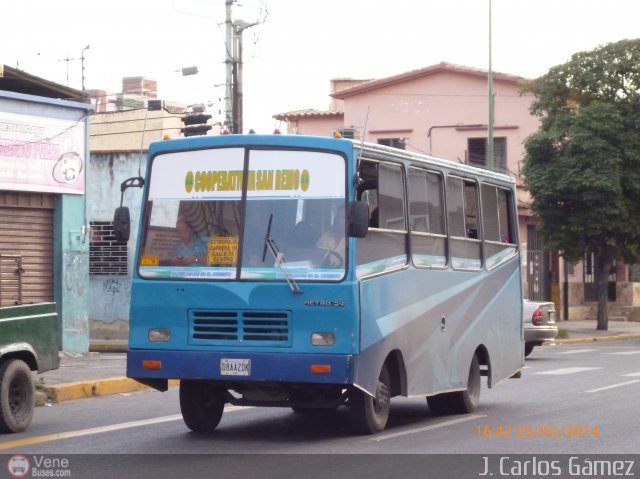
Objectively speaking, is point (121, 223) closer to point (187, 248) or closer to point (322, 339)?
point (187, 248)

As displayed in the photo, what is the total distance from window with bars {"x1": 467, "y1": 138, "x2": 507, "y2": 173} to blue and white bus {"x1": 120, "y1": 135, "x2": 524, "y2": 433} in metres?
37.0

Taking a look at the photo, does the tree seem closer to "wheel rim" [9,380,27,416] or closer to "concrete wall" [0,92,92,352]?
"concrete wall" [0,92,92,352]

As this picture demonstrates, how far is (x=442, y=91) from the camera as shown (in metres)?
51.7

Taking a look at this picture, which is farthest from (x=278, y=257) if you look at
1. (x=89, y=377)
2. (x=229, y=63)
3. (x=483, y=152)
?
(x=483, y=152)

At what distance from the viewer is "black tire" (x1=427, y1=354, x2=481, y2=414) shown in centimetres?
1433

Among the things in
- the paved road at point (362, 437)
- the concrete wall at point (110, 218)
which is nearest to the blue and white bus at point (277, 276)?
the paved road at point (362, 437)

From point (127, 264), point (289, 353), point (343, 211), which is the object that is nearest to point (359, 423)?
point (289, 353)

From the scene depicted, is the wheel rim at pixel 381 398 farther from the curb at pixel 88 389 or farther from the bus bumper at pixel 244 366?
the curb at pixel 88 389

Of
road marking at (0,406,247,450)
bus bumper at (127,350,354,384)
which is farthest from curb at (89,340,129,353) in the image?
bus bumper at (127,350,354,384)

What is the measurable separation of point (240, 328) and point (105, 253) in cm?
1988

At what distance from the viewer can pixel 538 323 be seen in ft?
85.8

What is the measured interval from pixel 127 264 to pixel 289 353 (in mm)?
19788

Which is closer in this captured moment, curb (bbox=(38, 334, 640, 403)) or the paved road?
the paved road

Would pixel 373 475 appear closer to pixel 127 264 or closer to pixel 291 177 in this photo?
pixel 291 177
